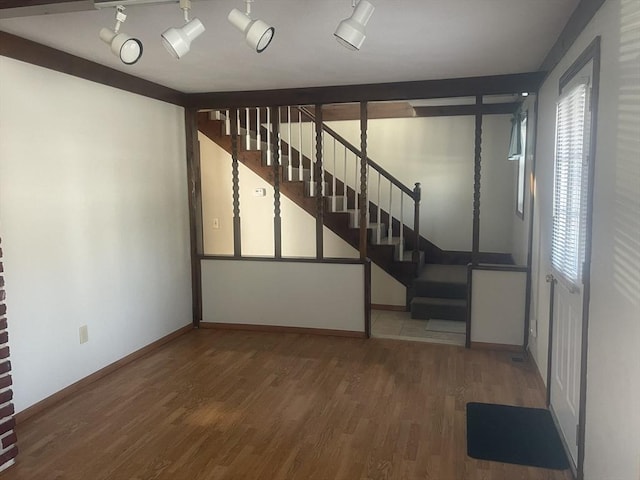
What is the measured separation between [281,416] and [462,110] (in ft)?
14.1

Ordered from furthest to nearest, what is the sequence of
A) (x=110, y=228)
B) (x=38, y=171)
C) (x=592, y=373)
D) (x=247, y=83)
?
1. (x=247, y=83)
2. (x=110, y=228)
3. (x=38, y=171)
4. (x=592, y=373)

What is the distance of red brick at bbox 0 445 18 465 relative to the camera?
2.56 meters

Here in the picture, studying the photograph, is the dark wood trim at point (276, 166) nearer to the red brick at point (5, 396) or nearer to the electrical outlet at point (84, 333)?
the electrical outlet at point (84, 333)

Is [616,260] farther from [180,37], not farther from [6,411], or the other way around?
[6,411]

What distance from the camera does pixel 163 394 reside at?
11.3ft

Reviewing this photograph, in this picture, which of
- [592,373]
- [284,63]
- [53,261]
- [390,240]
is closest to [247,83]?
[284,63]

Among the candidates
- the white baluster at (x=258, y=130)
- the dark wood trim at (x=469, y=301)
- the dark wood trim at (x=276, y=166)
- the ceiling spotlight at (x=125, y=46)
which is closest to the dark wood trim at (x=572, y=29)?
the dark wood trim at (x=469, y=301)

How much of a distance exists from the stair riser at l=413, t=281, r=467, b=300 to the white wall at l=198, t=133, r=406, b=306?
10.4 inches

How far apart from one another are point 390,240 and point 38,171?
3732 millimetres

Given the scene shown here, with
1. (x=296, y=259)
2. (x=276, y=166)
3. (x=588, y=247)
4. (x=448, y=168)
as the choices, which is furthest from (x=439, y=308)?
(x=588, y=247)

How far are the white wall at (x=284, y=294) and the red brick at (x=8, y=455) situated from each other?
2.48 metres

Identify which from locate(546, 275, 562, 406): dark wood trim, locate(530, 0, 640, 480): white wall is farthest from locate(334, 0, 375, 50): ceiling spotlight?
locate(546, 275, 562, 406): dark wood trim

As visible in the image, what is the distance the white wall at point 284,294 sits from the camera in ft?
15.2

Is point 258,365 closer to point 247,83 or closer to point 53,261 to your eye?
point 53,261
